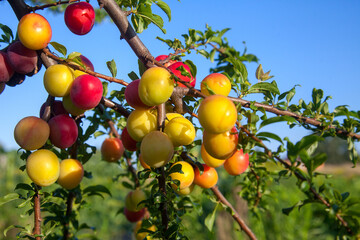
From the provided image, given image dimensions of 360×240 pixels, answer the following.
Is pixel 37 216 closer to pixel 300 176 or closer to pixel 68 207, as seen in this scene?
pixel 68 207

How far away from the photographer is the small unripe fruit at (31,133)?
2.12 ft

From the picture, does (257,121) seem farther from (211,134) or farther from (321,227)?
(321,227)

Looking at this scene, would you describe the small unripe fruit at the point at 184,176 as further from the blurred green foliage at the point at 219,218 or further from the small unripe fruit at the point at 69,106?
the blurred green foliage at the point at 219,218

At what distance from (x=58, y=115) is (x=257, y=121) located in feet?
1.47

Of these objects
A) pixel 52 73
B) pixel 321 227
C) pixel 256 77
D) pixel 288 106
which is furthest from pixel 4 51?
pixel 321 227

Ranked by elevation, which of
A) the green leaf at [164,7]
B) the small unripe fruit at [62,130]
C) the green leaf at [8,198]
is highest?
the green leaf at [164,7]

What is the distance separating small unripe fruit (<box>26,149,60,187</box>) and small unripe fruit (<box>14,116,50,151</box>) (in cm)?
2

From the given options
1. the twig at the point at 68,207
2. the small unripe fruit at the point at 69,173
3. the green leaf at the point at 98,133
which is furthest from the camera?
the green leaf at the point at 98,133

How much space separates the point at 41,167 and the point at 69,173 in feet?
0.31

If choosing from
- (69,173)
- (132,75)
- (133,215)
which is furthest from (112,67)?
(133,215)

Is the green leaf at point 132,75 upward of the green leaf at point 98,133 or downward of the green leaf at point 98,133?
upward

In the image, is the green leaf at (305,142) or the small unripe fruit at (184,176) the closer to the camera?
the green leaf at (305,142)

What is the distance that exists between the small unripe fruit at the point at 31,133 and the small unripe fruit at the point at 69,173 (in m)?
0.10

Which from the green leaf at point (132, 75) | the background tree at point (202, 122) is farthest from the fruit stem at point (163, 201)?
the green leaf at point (132, 75)
